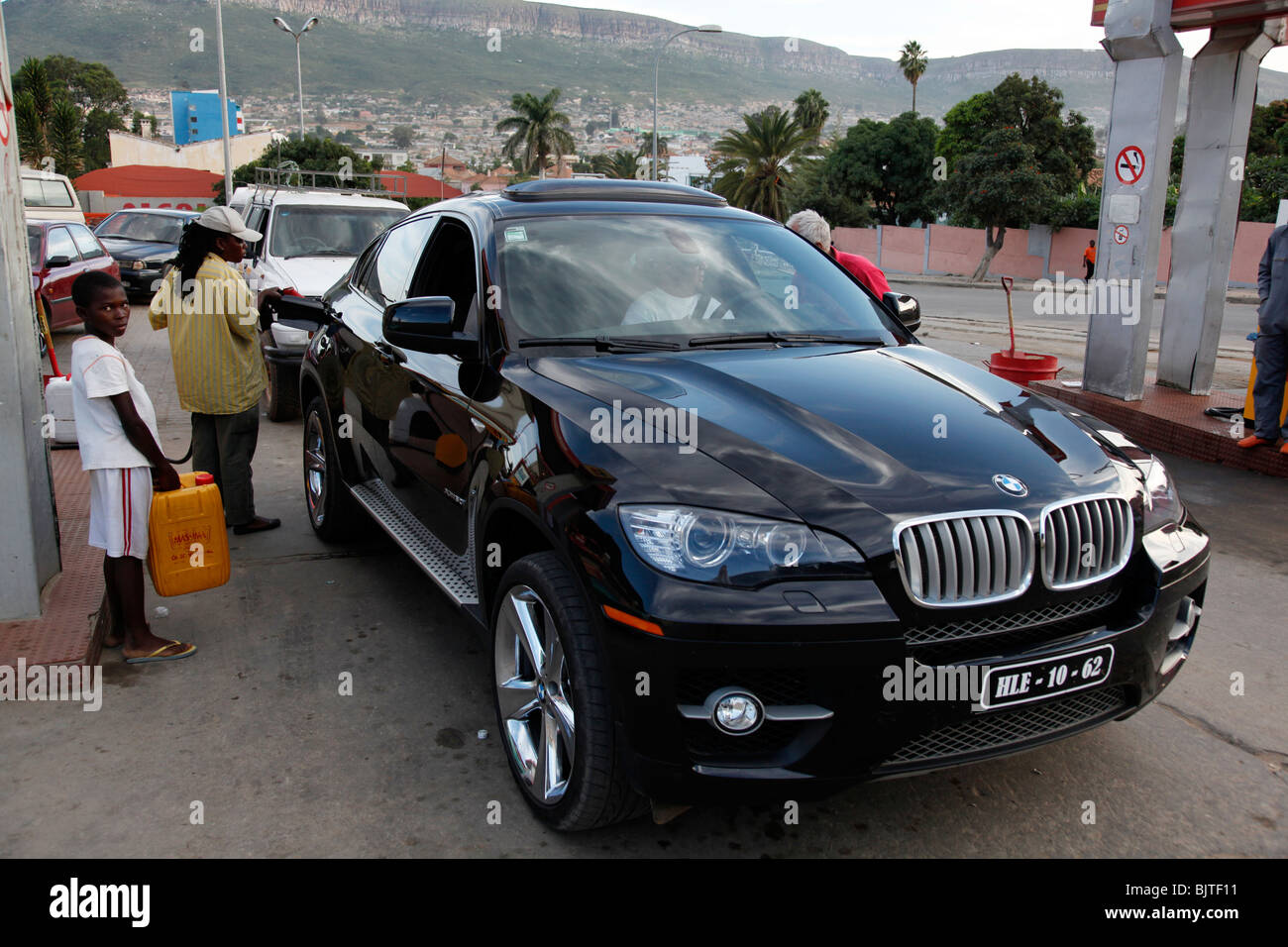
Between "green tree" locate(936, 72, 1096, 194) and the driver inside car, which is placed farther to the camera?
"green tree" locate(936, 72, 1096, 194)

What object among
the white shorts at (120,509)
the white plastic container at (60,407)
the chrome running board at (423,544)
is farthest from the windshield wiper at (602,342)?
the white plastic container at (60,407)

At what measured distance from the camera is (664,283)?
3.79 m

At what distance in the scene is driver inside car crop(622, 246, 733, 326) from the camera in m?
3.68

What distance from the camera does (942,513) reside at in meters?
2.50

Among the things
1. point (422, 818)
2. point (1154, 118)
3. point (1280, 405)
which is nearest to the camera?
→ point (422, 818)

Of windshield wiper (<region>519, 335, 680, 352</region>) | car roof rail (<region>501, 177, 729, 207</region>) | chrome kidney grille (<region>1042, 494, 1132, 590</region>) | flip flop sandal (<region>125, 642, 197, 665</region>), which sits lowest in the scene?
flip flop sandal (<region>125, 642, 197, 665</region>)

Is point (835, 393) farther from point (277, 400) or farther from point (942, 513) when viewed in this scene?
point (277, 400)

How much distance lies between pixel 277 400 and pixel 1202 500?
7.23 meters

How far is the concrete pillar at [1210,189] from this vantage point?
8.28m

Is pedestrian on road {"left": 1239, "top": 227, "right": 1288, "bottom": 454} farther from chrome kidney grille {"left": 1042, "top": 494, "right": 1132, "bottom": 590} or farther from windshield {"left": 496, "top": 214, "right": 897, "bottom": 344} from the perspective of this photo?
chrome kidney grille {"left": 1042, "top": 494, "right": 1132, "bottom": 590}

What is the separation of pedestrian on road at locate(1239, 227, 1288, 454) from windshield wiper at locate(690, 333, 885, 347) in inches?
175

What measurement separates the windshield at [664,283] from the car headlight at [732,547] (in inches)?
48.7

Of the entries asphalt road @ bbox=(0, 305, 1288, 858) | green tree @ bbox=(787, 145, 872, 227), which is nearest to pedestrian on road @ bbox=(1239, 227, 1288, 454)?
asphalt road @ bbox=(0, 305, 1288, 858)
